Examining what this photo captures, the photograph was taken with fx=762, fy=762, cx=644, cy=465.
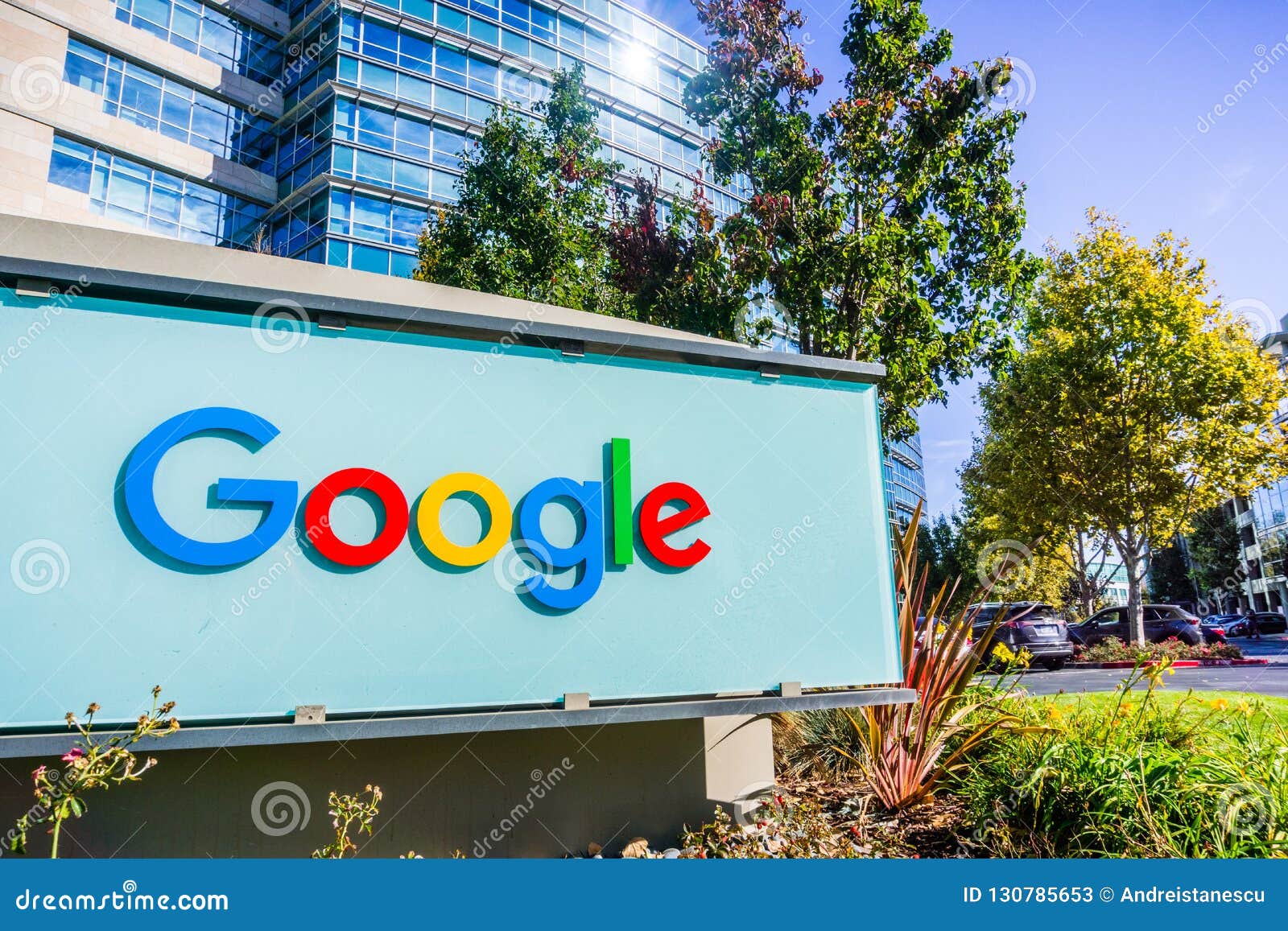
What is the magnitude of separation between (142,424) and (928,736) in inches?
193

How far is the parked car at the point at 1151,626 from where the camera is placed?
1948cm

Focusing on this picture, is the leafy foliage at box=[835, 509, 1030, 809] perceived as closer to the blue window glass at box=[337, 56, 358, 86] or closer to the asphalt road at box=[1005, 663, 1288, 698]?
the asphalt road at box=[1005, 663, 1288, 698]

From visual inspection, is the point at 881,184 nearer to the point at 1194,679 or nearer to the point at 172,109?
the point at 1194,679

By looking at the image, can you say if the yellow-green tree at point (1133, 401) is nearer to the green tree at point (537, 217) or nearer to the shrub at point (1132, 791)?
the green tree at point (537, 217)

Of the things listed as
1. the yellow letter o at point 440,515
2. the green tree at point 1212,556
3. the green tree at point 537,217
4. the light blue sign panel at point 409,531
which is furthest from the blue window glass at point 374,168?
the green tree at point 1212,556

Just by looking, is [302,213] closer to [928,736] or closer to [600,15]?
[600,15]

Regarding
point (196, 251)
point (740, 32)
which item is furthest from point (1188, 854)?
point (740, 32)

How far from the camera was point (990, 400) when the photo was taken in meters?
20.7

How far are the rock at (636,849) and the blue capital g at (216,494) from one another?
8.49ft

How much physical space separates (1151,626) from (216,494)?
23.1 metres

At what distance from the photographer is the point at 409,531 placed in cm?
372

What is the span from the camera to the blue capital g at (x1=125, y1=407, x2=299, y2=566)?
3.32 m

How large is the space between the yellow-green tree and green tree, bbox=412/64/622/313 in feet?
30.1

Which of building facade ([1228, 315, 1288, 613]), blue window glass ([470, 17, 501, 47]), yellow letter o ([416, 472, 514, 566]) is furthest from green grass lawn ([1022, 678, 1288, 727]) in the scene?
building facade ([1228, 315, 1288, 613])
